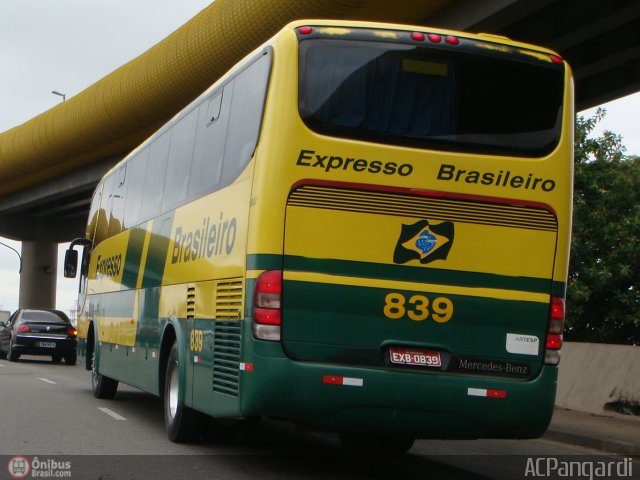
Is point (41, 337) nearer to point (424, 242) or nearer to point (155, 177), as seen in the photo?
point (155, 177)

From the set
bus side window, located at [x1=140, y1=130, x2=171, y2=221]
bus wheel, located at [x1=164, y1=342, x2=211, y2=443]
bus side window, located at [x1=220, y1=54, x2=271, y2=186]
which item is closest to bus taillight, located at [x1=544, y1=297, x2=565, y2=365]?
bus side window, located at [x1=220, y1=54, x2=271, y2=186]

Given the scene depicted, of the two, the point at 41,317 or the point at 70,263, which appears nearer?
the point at 70,263

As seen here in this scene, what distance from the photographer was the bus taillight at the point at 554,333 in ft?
29.2

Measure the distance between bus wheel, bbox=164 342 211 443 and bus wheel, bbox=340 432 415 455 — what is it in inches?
56.5

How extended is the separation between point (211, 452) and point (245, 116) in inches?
126

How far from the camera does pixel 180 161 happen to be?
39.5 feet

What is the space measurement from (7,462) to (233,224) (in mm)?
2696

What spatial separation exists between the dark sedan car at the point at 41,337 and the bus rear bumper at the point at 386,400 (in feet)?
73.2

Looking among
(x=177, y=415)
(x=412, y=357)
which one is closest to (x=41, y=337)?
(x=177, y=415)

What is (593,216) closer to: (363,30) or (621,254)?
(621,254)

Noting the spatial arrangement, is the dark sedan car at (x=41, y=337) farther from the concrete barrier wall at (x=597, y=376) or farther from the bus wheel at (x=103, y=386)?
the concrete barrier wall at (x=597, y=376)

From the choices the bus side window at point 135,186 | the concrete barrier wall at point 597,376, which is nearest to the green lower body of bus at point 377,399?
the bus side window at point 135,186

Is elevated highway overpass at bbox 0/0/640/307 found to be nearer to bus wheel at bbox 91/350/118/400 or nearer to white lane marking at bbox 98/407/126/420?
bus wheel at bbox 91/350/118/400

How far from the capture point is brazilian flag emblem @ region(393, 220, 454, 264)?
8.59 metres
